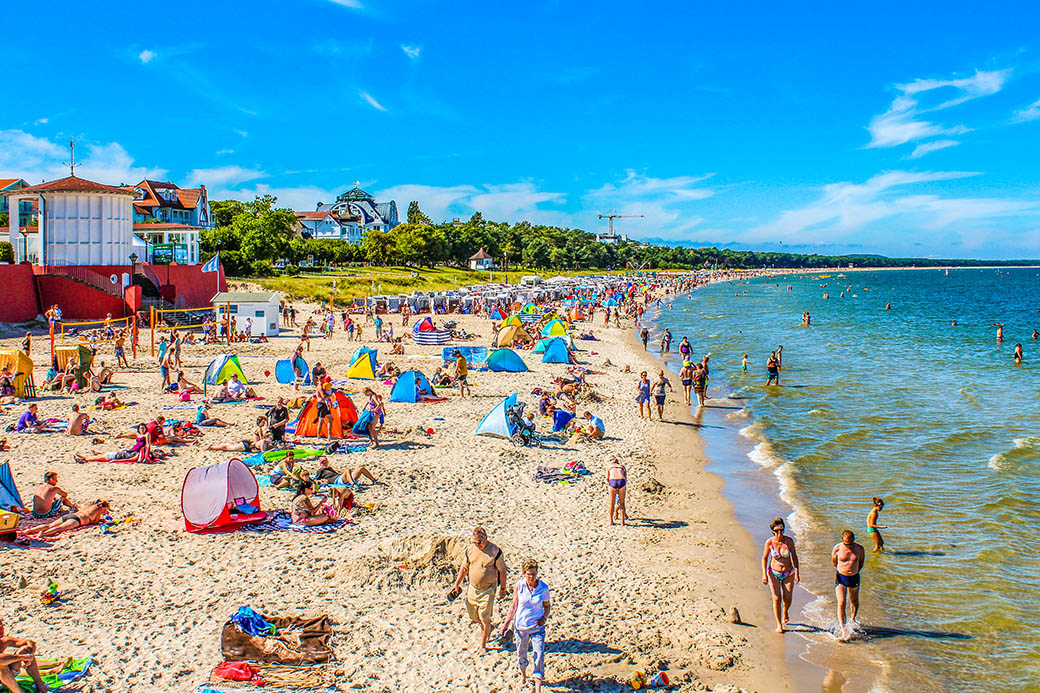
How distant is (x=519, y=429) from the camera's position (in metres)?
16.2

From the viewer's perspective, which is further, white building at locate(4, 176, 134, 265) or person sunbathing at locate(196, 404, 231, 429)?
white building at locate(4, 176, 134, 265)

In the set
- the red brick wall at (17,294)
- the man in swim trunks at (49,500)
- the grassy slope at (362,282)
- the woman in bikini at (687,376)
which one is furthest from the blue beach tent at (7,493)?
the grassy slope at (362,282)

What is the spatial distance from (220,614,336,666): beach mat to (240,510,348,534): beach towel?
306cm

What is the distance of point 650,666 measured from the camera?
7691 millimetres

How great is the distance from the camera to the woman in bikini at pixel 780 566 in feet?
27.5

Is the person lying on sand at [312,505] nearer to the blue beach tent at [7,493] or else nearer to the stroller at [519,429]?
the blue beach tent at [7,493]

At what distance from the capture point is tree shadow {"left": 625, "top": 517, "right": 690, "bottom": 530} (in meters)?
11.9

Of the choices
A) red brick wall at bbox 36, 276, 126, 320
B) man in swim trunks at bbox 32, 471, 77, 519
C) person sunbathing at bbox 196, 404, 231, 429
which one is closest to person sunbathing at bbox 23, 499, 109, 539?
man in swim trunks at bbox 32, 471, 77, 519

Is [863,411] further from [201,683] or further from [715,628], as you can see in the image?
[201,683]

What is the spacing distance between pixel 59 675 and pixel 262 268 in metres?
50.4

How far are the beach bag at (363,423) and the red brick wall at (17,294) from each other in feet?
78.2

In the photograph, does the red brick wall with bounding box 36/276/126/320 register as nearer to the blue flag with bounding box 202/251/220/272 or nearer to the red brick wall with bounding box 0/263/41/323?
the red brick wall with bounding box 0/263/41/323

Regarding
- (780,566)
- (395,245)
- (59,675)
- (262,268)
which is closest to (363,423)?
(59,675)

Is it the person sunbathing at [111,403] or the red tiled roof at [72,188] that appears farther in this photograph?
the red tiled roof at [72,188]
